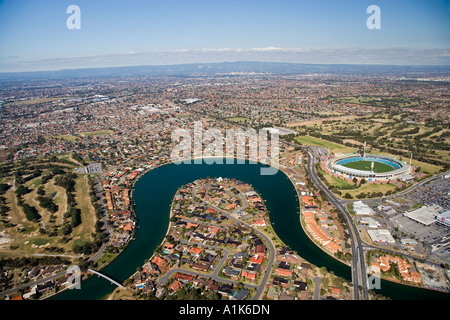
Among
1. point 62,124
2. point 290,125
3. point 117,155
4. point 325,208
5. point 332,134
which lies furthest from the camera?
point 62,124

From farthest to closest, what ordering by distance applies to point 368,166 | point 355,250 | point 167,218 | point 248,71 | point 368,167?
point 248,71 < point 368,166 < point 368,167 < point 167,218 < point 355,250

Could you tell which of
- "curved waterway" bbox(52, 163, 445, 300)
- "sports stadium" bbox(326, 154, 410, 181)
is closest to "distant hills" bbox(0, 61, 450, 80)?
"sports stadium" bbox(326, 154, 410, 181)

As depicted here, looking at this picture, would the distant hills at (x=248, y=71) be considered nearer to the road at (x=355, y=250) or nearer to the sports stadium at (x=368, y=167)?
the sports stadium at (x=368, y=167)

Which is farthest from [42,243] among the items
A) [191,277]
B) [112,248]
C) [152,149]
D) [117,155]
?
[152,149]

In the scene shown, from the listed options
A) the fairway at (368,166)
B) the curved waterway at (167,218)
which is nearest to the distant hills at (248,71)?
the fairway at (368,166)

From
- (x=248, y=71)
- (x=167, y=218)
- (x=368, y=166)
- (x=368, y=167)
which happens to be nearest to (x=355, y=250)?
(x=167, y=218)

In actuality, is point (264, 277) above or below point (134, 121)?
below

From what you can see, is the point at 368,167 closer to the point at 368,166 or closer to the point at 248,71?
the point at 368,166
